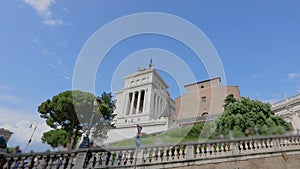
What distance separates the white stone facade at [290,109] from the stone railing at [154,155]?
50.5ft

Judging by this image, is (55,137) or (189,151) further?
(55,137)

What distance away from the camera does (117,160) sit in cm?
613

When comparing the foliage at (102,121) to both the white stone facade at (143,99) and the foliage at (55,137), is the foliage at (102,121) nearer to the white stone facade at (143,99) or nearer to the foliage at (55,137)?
the foliage at (55,137)

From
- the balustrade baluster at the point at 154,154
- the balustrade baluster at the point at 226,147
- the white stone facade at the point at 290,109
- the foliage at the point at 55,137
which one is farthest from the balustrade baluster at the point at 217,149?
the white stone facade at the point at 290,109

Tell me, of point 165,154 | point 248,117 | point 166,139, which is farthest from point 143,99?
point 165,154

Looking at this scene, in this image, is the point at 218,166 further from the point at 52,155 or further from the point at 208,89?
the point at 208,89

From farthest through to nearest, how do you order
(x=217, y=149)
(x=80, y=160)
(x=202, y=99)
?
(x=202, y=99) → (x=217, y=149) → (x=80, y=160)

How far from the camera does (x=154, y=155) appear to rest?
6414mm

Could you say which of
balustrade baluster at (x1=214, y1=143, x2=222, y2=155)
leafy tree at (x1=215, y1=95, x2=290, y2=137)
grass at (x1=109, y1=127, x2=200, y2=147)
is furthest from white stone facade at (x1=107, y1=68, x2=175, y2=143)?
balustrade baluster at (x1=214, y1=143, x2=222, y2=155)

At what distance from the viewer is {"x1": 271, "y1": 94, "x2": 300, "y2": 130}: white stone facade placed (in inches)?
771

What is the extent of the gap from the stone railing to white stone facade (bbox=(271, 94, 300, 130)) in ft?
50.5

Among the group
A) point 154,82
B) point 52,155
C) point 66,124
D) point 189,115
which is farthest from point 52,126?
point 154,82

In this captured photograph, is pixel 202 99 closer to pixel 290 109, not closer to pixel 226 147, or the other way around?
pixel 290 109

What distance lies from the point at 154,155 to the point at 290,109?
21.6 metres
